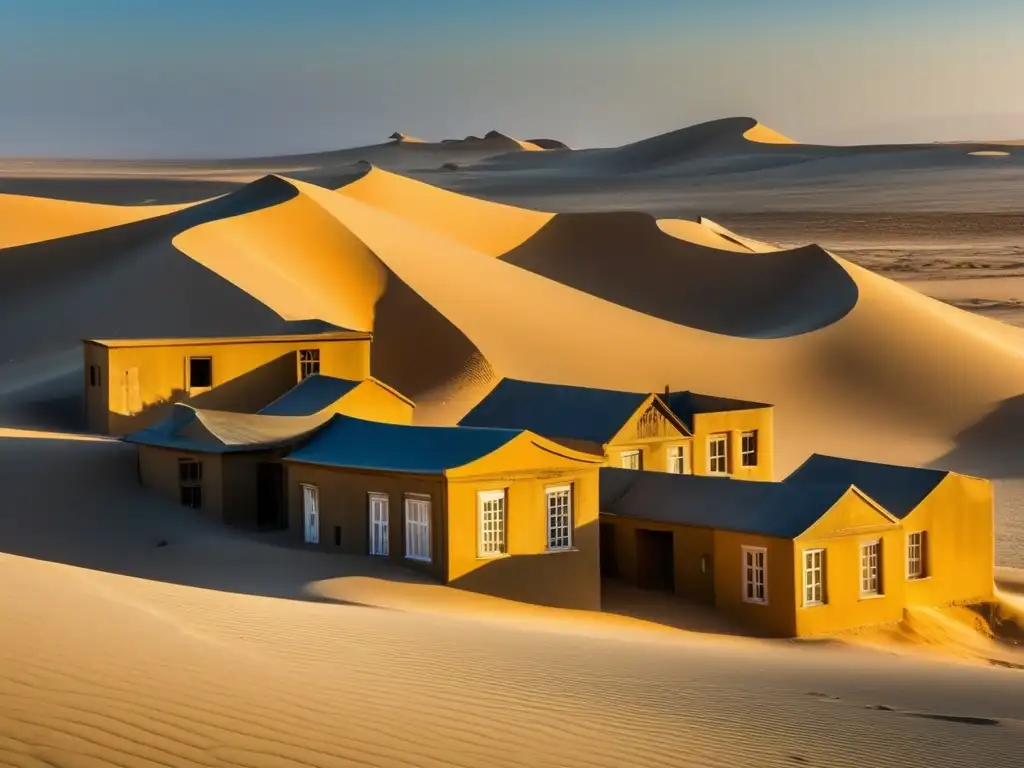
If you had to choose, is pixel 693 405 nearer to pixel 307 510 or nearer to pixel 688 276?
pixel 307 510

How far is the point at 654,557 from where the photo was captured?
27.3 m

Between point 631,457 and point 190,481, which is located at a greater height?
point 631,457

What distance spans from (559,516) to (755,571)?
2.79 meters

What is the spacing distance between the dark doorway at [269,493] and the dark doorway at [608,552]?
513 cm

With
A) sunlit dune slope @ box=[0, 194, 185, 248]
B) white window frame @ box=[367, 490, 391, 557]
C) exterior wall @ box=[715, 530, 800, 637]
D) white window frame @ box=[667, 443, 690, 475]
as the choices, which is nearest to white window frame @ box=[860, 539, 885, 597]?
exterior wall @ box=[715, 530, 800, 637]

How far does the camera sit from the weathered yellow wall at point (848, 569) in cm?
2450

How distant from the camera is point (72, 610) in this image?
14062 millimetres

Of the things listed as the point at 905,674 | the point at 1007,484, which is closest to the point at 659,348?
the point at 1007,484

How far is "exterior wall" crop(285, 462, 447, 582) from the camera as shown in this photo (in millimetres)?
24359

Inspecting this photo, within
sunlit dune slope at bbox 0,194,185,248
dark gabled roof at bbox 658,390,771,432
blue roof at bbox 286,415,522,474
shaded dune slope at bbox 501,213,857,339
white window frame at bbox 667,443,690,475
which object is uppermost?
sunlit dune slope at bbox 0,194,185,248

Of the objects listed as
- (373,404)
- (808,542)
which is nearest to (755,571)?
(808,542)

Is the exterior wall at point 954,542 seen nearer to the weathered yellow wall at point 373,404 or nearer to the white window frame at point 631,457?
the white window frame at point 631,457

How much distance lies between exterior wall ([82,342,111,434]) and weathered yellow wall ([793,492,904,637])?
16116 millimetres

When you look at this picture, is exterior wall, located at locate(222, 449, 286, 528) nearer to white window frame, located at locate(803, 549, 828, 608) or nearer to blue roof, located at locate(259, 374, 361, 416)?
blue roof, located at locate(259, 374, 361, 416)
